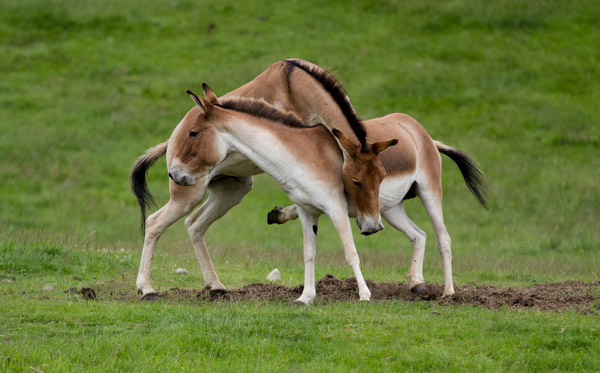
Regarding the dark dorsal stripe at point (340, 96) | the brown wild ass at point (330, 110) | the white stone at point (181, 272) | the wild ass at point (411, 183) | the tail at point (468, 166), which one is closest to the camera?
the brown wild ass at point (330, 110)

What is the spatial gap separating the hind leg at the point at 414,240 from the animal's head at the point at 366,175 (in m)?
1.21

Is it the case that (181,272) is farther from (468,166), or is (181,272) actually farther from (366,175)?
(468,166)

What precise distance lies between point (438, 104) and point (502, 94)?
211 cm

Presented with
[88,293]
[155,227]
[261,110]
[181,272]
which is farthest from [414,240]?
[88,293]

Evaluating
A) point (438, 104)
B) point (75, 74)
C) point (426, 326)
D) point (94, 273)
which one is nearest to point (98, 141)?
point (75, 74)

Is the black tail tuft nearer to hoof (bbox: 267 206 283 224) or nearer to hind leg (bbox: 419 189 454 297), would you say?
hind leg (bbox: 419 189 454 297)

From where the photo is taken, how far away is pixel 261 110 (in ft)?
25.6

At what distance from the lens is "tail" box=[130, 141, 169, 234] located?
907 centimetres

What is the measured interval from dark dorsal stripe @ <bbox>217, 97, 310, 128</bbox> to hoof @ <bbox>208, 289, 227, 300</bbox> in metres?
2.05

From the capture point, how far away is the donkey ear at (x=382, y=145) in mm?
7385

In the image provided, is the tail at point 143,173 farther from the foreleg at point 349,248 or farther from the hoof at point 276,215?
the foreleg at point 349,248

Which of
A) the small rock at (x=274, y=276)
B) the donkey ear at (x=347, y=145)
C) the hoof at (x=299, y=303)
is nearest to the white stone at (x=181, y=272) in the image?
the small rock at (x=274, y=276)

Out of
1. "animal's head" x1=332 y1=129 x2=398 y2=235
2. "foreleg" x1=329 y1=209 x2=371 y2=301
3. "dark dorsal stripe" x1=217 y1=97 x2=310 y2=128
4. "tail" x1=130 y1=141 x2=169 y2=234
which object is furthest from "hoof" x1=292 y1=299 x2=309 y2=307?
"tail" x1=130 y1=141 x2=169 y2=234

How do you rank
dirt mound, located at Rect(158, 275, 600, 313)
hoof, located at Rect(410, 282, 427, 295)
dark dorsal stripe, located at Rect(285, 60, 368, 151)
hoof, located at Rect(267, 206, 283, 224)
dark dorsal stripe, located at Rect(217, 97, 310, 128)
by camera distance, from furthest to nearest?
hoof, located at Rect(267, 206, 283, 224)
hoof, located at Rect(410, 282, 427, 295)
dark dorsal stripe, located at Rect(217, 97, 310, 128)
dark dorsal stripe, located at Rect(285, 60, 368, 151)
dirt mound, located at Rect(158, 275, 600, 313)
